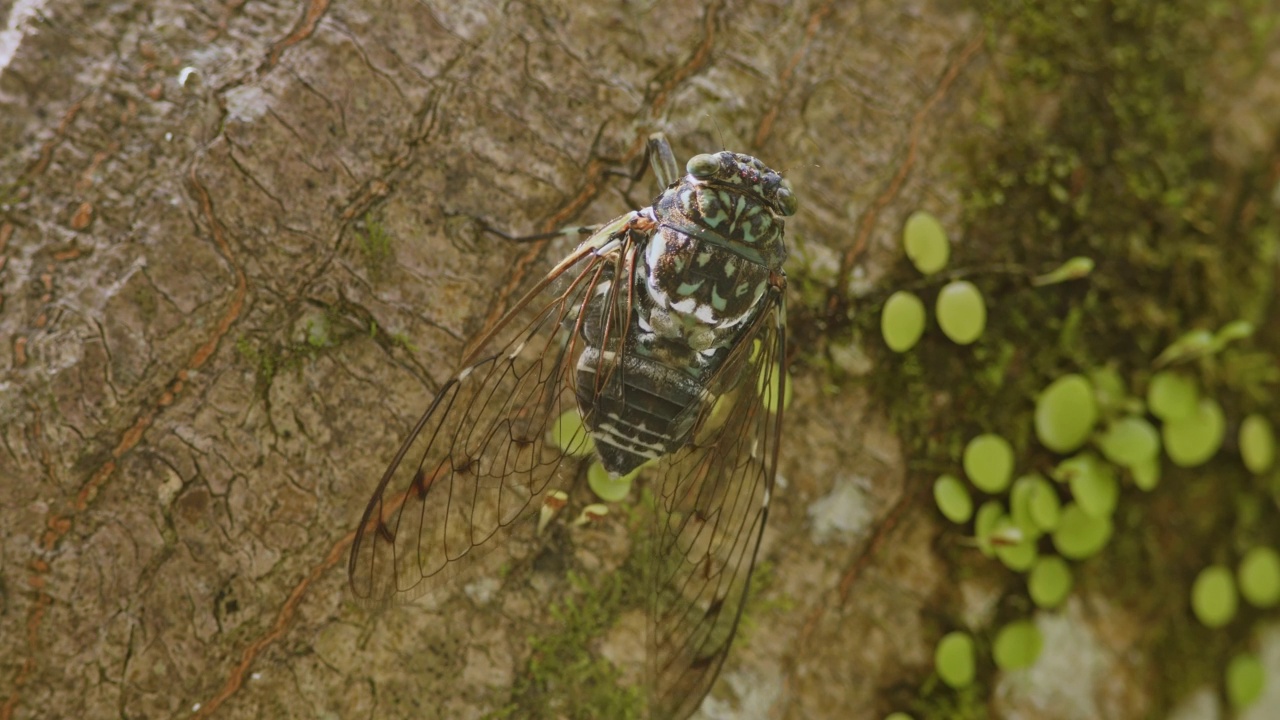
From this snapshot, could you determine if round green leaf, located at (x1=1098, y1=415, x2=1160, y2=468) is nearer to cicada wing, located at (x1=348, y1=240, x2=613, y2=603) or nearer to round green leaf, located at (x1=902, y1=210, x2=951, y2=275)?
round green leaf, located at (x1=902, y1=210, x2=951, y2=275)

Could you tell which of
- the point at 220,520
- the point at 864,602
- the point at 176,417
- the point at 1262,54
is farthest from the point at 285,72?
the point at 1262,54

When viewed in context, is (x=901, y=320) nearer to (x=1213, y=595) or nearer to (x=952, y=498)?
(x=952, y=498)

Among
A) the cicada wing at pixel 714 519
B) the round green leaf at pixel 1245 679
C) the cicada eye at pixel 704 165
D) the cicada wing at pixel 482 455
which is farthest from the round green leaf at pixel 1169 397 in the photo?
the cicada wing at pixel 482 455

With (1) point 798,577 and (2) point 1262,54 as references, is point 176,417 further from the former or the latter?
(2) point 1262,54

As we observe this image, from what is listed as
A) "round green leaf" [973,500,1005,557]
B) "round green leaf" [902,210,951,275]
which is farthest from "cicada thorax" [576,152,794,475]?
"round green leaf" [973,500,1005,557]

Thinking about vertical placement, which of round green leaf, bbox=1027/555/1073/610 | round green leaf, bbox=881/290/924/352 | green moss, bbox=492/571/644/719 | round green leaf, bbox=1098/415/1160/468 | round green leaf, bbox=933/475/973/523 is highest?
round green leaf, bbox=881/290/924/352

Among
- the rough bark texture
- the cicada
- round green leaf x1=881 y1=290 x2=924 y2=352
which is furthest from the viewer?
round green leaf x1=881 y1=290 x2=924 y2=352
